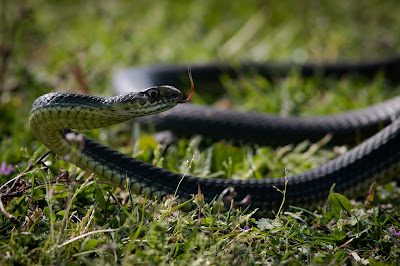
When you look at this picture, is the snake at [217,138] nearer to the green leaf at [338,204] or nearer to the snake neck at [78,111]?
the snake neck at [78,111]

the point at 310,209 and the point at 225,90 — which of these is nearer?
the point at 310,209

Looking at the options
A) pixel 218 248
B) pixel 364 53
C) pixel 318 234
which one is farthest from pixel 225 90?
pixel 218 248

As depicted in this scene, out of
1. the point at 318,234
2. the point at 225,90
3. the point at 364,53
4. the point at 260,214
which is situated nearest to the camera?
the point at 318,234

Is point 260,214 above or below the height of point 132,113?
below

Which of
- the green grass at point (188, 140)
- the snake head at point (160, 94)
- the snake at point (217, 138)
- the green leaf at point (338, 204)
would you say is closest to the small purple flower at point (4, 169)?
the green grass at point (188, 140)

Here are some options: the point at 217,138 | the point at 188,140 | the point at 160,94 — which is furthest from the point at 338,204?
the point at 188,140

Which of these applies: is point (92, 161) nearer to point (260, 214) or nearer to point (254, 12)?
point (260, 214)
